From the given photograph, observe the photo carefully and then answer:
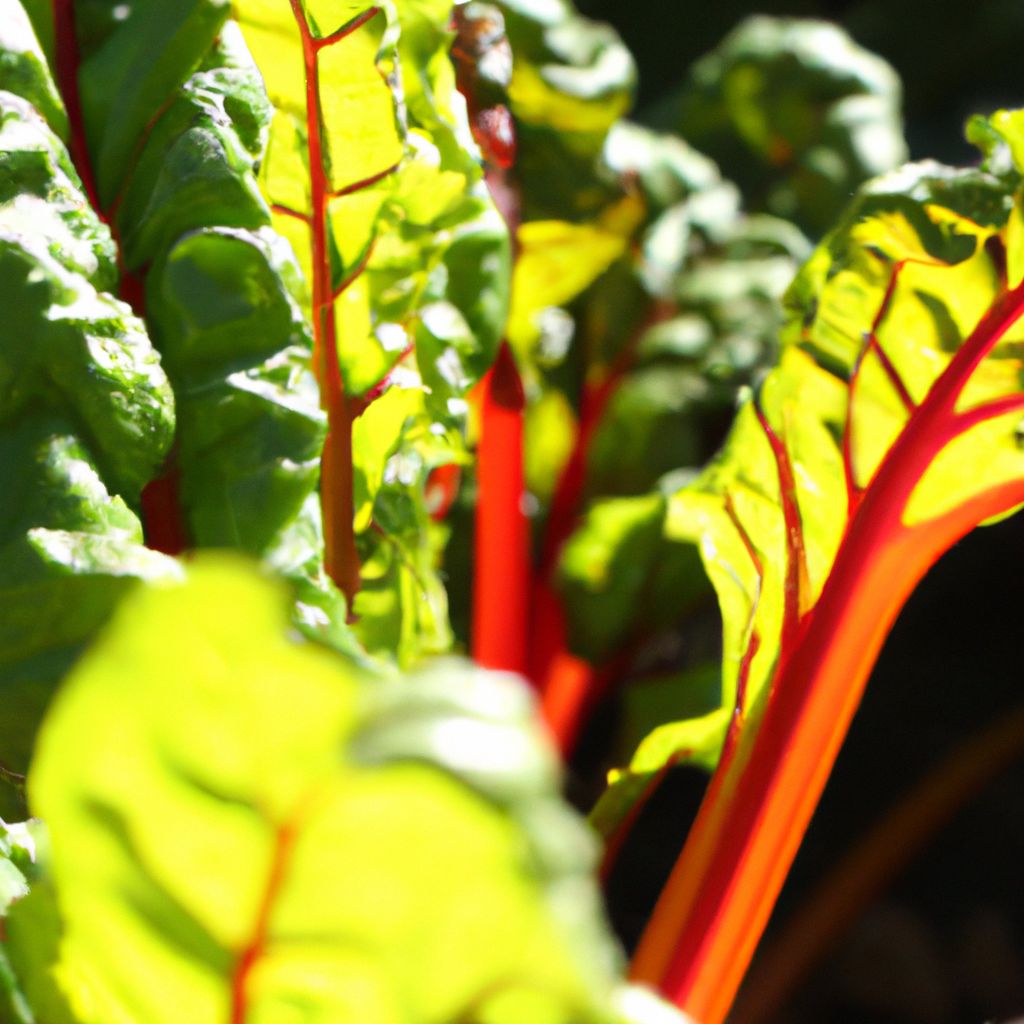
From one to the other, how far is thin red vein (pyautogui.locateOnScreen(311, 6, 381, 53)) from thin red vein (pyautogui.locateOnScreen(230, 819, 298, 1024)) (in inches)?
16.0

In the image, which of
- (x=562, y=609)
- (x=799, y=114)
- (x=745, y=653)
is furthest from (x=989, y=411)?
(x=799, y=114)

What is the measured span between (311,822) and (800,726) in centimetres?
42

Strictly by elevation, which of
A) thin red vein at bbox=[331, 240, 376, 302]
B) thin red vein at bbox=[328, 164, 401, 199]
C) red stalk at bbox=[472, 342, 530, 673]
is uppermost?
thin red vein at bbox=[328, 164, 401, 199]

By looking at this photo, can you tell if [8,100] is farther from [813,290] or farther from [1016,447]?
[1016,447]

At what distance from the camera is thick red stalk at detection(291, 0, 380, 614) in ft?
2.14

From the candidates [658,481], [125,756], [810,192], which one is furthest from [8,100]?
[810,192]

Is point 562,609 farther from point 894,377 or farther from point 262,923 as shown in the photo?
point 262,923

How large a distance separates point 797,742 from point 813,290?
274 millimetres

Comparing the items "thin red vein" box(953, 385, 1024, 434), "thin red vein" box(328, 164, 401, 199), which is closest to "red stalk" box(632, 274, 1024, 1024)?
"thin red vein" box(953, 385, 1024, 434)

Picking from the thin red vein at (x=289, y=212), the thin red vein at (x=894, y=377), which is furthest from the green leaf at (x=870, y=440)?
the thin red vein at (x=289, y=212)

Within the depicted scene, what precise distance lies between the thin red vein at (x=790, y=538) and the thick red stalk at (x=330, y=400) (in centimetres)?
25

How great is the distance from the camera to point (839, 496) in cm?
72

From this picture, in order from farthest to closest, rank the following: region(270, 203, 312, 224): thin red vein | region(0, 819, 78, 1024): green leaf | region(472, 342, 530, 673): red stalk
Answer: region(472, 342, 530, 673): red stalk, region(270, 203, 312, 224): thin red vein, region(0, 819, 78, 1024): green leaf

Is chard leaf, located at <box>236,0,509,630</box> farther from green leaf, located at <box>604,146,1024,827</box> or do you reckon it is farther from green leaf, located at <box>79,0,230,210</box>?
green leaf, located at <box>604,146,1024,827</box>
